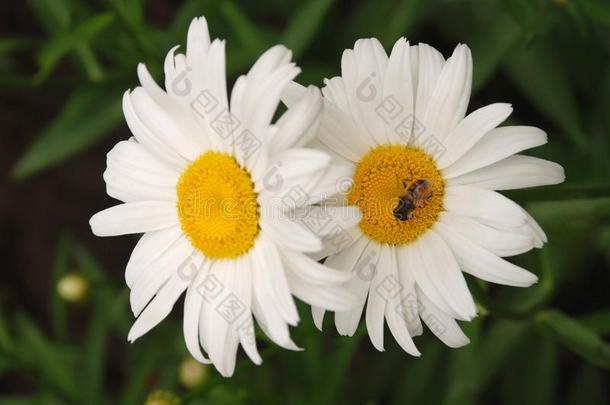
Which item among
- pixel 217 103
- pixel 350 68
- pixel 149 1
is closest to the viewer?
pixel 217 103

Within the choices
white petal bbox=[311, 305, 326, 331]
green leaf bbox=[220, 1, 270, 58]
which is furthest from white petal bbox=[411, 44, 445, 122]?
green leaf bbox=[220, 1, 270, 58]

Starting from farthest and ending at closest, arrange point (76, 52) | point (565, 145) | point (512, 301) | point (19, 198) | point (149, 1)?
point (19, 198), point (149, 1), point (76, 52), point (565, 145), point (512, 301)

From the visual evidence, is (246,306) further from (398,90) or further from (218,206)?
(398,90)

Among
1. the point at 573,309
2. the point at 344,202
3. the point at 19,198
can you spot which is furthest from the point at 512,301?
the point at 19,198

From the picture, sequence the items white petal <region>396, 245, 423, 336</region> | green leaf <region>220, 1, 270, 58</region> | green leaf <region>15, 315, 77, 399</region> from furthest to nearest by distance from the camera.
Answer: green leaf <region>15, 315, 77, 399</region>
green leaf <region>220, 1, 270, 58</region>
white petal <region>396, 245, 423, 336</region>

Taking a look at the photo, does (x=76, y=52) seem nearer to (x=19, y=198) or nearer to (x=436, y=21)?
(x=19, y=198)

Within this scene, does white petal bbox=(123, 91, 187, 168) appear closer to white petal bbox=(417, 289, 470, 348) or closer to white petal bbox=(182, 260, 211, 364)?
white petal bbox=(182, 260, 211, 364)

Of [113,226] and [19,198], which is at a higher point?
[19,198]

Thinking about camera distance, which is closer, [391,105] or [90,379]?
[391,105]
